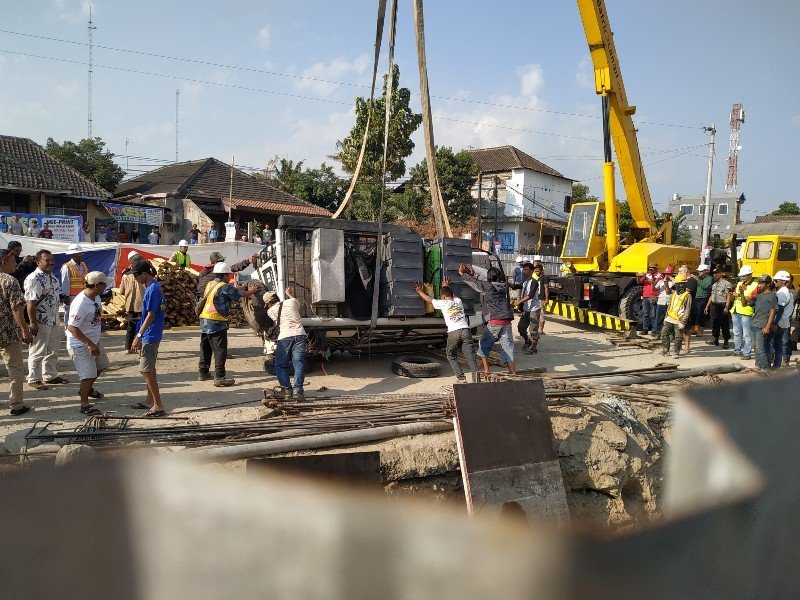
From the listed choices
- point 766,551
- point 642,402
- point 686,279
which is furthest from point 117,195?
point 766,551

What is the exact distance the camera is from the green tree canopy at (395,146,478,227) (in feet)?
94.0

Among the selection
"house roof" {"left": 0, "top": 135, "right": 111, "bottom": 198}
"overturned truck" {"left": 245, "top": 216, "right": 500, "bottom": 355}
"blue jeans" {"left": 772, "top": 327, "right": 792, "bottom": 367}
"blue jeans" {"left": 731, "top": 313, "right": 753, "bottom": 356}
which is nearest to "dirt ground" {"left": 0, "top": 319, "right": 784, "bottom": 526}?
"overturned truck" {"left": 245, "top": 216, "right": 500, "bottom": 355}

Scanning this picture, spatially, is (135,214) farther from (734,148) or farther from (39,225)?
(734,148)

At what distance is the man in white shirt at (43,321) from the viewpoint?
6.96 meters

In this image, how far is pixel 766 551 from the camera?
5277 mm

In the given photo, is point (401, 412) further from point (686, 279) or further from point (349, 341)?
point (686, 279)

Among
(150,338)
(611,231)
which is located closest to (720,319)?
(611,231)

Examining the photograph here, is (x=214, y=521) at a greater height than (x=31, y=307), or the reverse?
(x=31, y=307)

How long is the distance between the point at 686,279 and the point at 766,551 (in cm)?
790

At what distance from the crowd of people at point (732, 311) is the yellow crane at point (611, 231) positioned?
1.70 feet

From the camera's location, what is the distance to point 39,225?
15.0 m

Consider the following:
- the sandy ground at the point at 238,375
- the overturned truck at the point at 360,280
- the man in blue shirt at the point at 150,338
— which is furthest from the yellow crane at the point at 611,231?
the man in blue shirt at the point at 150,338

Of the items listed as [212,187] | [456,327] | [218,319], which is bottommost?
[456,327]

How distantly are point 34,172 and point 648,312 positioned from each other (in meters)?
20.7
